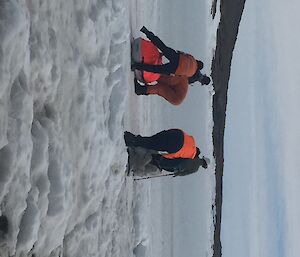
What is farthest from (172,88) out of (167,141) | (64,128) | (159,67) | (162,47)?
(64,128)

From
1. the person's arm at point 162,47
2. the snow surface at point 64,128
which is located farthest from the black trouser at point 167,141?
the person's arm at point 162,47

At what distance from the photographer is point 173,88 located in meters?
5.32

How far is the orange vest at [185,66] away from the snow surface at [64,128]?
44 centimetres

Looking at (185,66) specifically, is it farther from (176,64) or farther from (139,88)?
(139,88)

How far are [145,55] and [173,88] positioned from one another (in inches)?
14.7

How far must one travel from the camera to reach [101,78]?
13.4 ft

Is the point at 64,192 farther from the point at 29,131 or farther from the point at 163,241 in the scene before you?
the point at 163,241

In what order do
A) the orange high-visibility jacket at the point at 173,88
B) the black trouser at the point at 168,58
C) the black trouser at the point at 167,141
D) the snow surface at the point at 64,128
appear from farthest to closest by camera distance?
the orange high-visibility jacket at the point at 173,88
the black trouser at the point at 168,58
the black trouser at the point at 167,141
the snow surface at the point at 64,128

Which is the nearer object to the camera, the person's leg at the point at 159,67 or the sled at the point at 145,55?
the person's leg at the point at 159,67

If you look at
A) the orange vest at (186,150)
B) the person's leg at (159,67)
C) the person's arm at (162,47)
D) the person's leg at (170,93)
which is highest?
the person's arm at (162,47)

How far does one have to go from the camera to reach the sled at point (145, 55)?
208 inches

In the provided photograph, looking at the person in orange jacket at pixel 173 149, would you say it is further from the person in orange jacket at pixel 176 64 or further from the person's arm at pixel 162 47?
the person's arm at pixel 162 47

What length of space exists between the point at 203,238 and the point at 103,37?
5366 millimetres

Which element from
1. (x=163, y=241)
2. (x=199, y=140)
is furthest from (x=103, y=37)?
(x=199, y=140)
